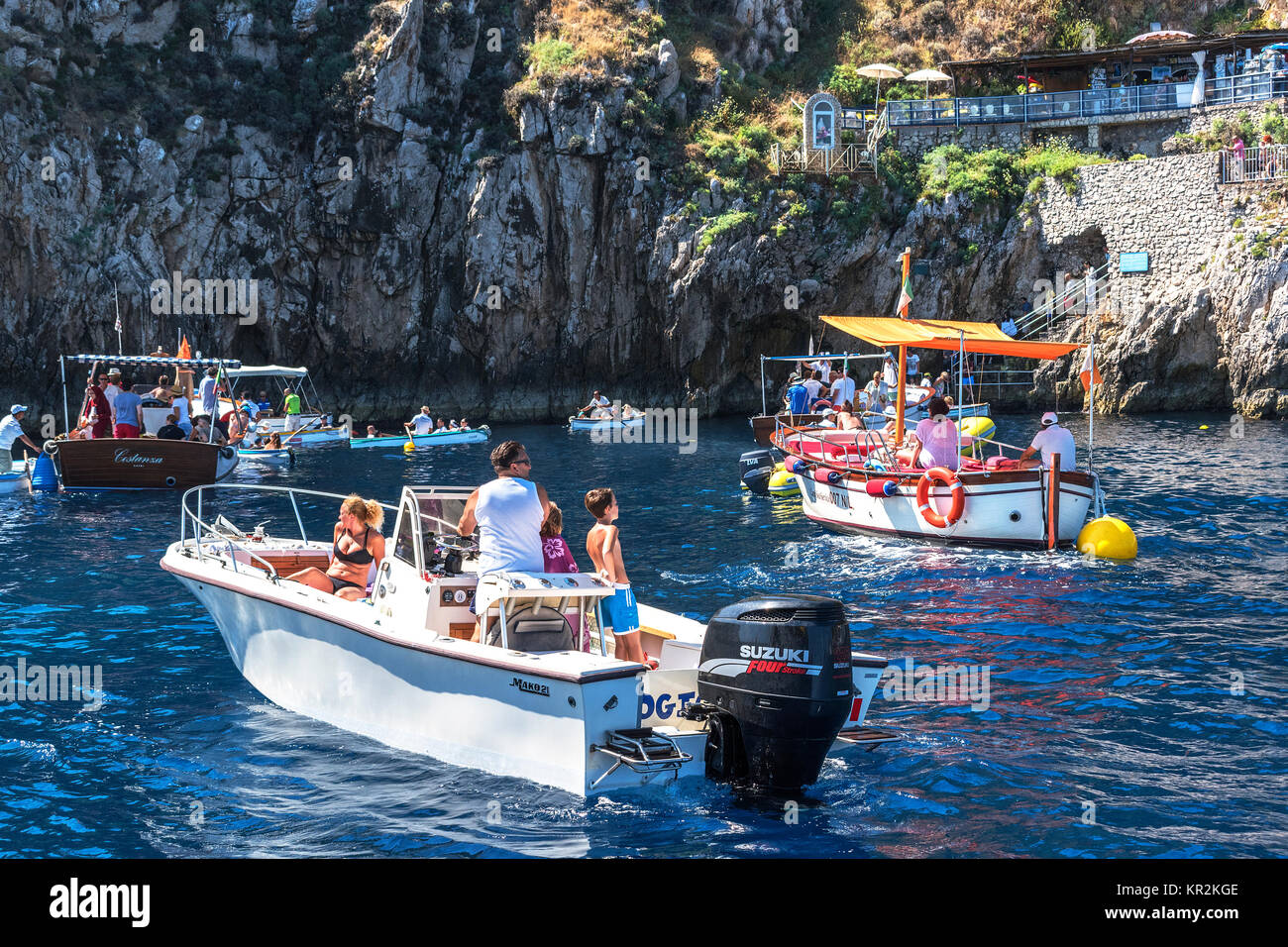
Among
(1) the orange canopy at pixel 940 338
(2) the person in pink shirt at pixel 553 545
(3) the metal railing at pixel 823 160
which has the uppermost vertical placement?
(3) the metal railing at pixel 823 160

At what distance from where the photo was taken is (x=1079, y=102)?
147ft

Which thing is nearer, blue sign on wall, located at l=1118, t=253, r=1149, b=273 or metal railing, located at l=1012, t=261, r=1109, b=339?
blue sign on wall, located at l=1118, t=253, r=1149, b=273

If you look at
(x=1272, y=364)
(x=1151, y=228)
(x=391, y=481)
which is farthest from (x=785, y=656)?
(x=1151, y=228)

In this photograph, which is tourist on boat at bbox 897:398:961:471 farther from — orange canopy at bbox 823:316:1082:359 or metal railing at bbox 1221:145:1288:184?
metal railing at bbox 1221:145:1288:184

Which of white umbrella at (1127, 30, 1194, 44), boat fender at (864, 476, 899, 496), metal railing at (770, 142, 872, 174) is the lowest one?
boat fender at (864, 476, 899, 496)

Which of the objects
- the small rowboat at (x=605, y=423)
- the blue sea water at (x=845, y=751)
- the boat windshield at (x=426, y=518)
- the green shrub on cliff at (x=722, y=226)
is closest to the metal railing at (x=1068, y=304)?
the green shrub on cliff at (x=722, y=226)

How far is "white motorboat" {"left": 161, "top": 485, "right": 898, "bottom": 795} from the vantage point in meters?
A: 7.77

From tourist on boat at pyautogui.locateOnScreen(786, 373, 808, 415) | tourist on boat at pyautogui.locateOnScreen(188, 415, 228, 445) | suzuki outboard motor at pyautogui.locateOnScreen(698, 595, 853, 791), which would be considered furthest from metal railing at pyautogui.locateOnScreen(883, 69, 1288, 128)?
suzuki outboard motor at pyautogui.locateOnScreen(698, 595, 853, 791)

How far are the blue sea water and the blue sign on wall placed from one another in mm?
25708

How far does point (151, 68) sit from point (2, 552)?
35038 millimetres

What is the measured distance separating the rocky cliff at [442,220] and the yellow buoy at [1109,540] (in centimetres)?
2779

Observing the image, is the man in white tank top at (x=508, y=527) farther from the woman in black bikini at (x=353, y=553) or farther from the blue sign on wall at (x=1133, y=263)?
the blue sign on wall at (x=1133, y=263)

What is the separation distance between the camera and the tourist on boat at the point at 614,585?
8.82 m

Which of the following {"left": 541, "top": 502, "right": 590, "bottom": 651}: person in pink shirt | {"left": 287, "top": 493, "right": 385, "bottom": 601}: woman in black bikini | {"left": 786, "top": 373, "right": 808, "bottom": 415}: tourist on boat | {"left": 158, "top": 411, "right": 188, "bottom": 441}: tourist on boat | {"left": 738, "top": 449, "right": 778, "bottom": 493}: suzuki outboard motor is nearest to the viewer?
{"left": 541, "top": 502, "right": 590, "bottom": 651}: person in pink shirt
